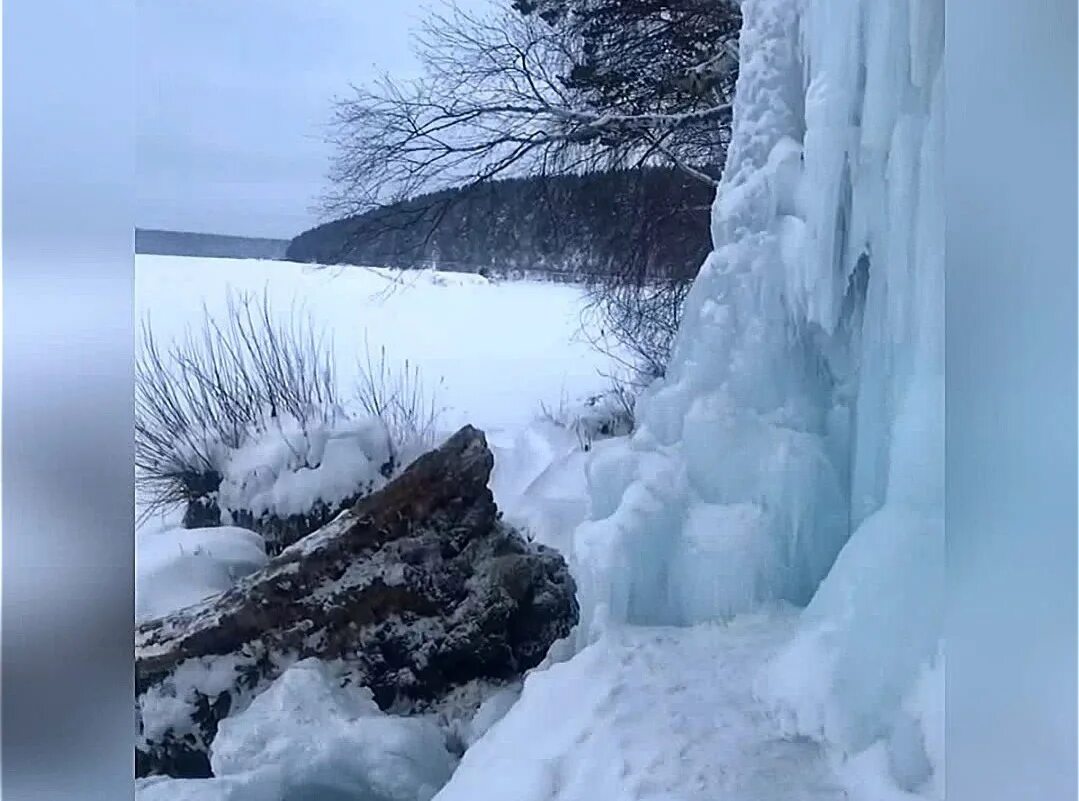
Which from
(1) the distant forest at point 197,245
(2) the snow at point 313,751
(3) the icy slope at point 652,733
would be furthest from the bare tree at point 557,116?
(2) the snow at point 313,751

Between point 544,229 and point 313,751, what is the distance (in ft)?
2.90

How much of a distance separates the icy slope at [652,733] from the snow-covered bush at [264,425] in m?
0.44

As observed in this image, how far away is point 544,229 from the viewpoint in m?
1.81

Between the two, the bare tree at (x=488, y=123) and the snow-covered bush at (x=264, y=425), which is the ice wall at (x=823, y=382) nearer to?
the bare tree at (x=488, y=123)

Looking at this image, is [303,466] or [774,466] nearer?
[303,466]

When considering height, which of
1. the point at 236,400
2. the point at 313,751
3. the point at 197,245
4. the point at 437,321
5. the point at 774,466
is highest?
the point at 197,245

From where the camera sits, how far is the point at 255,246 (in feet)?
5.62

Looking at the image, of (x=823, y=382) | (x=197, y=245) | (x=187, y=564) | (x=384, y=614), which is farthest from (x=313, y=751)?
(x=823, y=382)

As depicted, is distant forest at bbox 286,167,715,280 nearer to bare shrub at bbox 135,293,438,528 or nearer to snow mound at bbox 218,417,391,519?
bare shrub at bbox 135,293,438,528

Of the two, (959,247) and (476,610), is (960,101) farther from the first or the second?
(476,610)

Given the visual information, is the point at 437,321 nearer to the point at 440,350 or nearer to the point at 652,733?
the point at 440,350

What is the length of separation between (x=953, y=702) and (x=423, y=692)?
0.87 meters

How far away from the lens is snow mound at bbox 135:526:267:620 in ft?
5.52

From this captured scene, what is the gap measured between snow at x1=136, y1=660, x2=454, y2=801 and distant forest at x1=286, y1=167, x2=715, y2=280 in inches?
25.6
